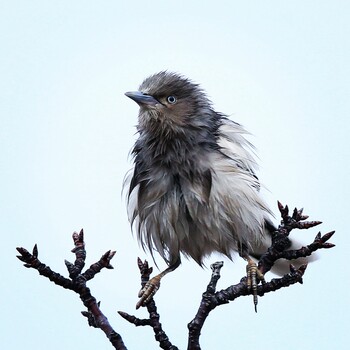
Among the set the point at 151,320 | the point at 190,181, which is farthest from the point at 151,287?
the point at 151,320

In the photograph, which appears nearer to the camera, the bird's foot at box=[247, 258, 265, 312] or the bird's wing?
the bird's foot at box=[247, 258, 265, 312]

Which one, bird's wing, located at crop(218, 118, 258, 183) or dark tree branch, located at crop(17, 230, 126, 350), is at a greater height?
bird's wing, located at crop(218, 118, 258, 183)

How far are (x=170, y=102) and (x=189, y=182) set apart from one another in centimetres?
93

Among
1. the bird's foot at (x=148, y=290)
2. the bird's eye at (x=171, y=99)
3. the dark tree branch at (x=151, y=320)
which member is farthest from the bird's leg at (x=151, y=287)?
the bird's eye at (x=171, y=99)

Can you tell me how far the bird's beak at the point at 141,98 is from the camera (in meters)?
6.54

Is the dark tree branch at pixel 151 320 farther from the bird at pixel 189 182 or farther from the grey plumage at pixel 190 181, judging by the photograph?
the grey plumage at pixel 190 181

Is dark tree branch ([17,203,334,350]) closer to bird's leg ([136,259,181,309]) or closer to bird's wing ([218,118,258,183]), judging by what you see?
bird's leg ([136,259,181,309])

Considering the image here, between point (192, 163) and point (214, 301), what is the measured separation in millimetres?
1880

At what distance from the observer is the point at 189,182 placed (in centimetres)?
617

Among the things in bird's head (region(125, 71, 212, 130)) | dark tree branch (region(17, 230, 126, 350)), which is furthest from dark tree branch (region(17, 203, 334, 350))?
bird's head (region(125, 71, 212, 130))

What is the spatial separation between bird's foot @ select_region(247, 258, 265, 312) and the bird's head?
5.05ft

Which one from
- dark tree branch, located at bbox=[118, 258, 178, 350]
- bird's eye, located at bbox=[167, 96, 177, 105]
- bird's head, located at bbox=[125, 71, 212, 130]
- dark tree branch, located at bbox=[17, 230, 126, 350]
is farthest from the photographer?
bird's eye, located at bbox=[167, 96, 177, 105]

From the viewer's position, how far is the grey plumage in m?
6.14

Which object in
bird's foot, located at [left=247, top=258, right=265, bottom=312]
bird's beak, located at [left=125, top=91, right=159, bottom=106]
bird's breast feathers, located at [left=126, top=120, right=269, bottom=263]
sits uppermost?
bird's beak, located at [left=125, top=91, right=159, bottom=106]
